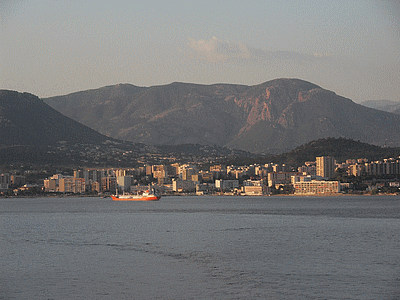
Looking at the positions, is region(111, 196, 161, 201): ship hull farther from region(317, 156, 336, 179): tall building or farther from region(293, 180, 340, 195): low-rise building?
region(317, 156, 336, 179): tall building

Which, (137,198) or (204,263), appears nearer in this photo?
(204,263)

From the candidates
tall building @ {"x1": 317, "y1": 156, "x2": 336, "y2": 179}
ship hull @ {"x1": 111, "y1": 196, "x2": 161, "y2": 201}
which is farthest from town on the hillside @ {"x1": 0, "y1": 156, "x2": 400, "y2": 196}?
ship hull @ {"x1": 111, "y1": 196, "x2": 161, "y2": 201}

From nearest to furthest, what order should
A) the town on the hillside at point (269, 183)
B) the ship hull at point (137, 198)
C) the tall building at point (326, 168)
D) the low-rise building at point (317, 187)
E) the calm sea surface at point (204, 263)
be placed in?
the calm sea surface at point (204, 263) < the ship hull at point (137, 198) < the low-rise building at point (317, 187) < the town on the hillside at point (269, 183) < the tall building at point (326, 168)

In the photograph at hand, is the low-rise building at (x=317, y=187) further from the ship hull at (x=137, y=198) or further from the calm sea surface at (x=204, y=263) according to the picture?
the calm sea surface at (x=204, y=263)

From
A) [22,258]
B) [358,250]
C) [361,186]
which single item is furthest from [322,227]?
[361,186]

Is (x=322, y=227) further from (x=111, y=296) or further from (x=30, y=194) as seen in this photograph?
(x=30, y=194)

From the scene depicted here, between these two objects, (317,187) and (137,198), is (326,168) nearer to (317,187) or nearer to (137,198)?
(317,187)

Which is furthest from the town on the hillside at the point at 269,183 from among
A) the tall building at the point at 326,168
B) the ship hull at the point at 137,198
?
the ship hull at the point at 137,198

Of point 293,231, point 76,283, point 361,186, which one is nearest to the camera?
point 76,283

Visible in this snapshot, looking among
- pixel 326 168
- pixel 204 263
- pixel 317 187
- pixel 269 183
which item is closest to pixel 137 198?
pixel 317 187

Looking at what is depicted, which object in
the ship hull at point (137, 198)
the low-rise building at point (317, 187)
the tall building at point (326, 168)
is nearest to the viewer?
the ship hull at point (137, 198)

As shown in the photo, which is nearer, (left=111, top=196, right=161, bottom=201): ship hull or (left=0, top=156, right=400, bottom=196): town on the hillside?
(left=111, top=196, right=161, bottom=201): ship hull
